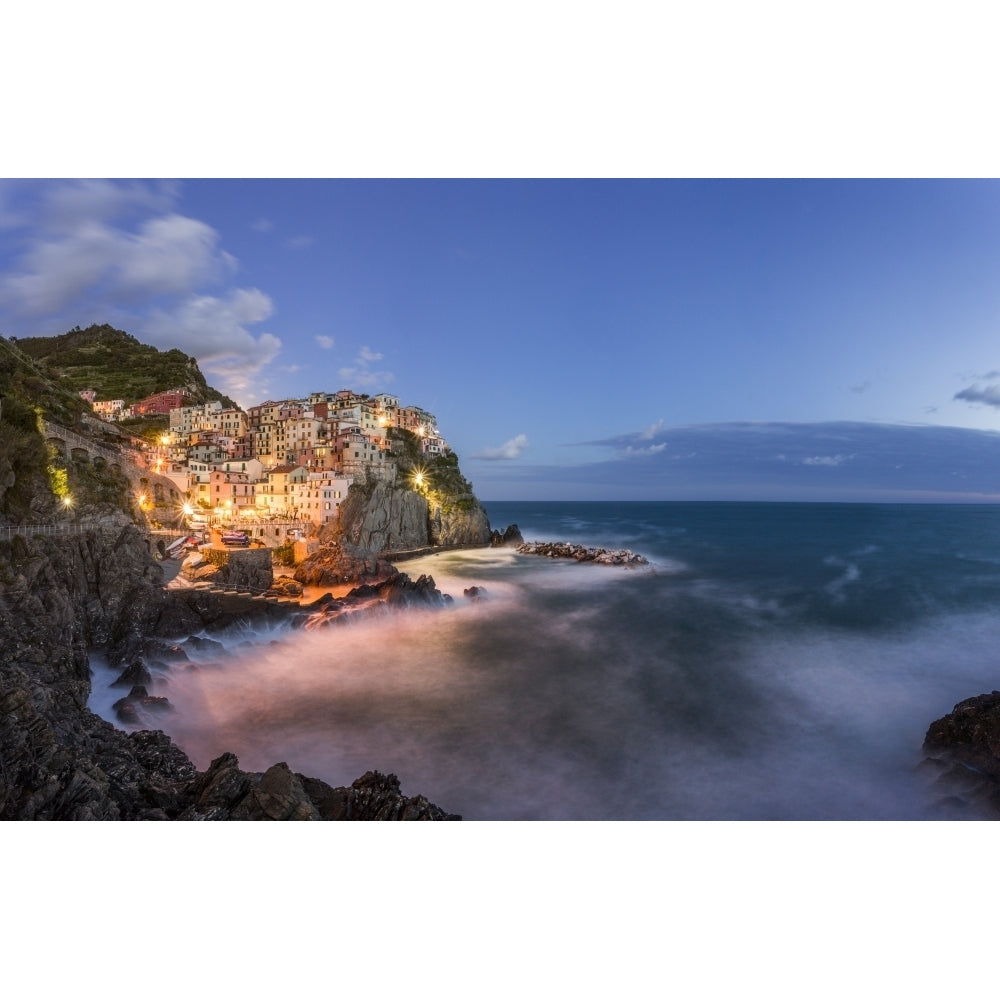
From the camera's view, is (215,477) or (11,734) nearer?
(11,734)

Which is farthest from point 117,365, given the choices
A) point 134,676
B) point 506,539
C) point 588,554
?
point 134,676

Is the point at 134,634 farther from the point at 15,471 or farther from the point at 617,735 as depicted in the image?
the point at 617,735

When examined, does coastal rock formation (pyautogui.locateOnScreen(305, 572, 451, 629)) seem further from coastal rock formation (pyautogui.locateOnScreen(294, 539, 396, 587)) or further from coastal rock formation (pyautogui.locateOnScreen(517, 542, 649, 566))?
coastal rock formation (pyautogui.locateOnScreen(517, 542, 649, 566))

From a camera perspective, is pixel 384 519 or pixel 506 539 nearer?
pixel 384 519

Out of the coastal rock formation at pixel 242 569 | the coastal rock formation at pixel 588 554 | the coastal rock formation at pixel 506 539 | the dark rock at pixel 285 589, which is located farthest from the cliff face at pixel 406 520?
the dark rock at pixel 285 589

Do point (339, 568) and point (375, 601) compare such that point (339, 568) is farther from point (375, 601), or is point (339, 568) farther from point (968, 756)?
point (968, 756)
